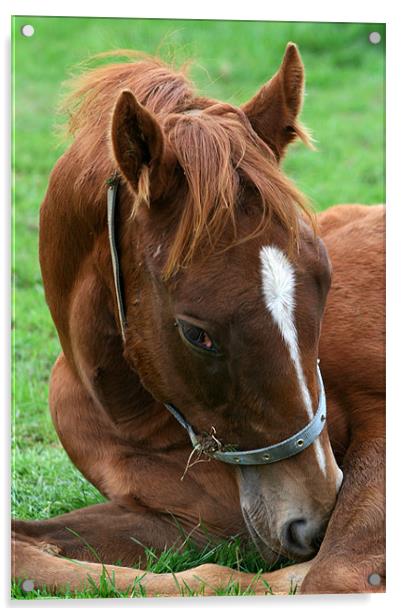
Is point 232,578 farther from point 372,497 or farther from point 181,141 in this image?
point 181,141

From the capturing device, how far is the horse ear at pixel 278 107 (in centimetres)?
230

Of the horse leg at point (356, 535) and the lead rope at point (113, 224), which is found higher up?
the lead rope at point (113, 224)

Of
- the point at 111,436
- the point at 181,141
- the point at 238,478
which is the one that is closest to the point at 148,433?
the point at 111,436

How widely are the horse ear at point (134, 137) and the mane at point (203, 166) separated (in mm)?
37

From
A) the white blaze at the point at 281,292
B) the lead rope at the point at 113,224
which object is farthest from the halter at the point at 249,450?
the white blaze at the point at 281,292

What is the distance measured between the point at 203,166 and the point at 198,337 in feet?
1.13

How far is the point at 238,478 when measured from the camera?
2328mm

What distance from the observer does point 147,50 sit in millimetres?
2768

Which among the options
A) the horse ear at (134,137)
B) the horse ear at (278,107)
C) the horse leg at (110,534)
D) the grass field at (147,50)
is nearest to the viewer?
the horse ear at (134,137)

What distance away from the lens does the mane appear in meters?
2.11

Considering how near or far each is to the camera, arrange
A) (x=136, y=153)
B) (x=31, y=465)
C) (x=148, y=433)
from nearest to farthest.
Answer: (x=136, y=153) → (x=148, y=433) → (x=31, y=465)

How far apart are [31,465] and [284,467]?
849mm
